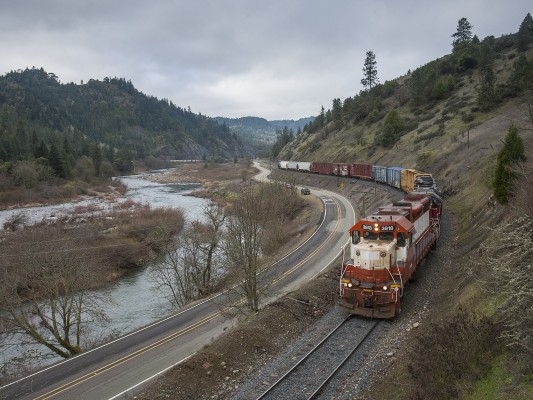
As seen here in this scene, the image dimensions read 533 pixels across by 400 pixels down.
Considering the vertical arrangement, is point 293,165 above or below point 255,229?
below

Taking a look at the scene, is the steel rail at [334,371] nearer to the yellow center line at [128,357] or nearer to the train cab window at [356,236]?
the train cab window at [356,236]

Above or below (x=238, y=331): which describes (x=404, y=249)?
above

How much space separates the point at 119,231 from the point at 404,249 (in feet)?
136

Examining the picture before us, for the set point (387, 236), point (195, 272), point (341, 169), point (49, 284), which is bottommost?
point (195, 272)

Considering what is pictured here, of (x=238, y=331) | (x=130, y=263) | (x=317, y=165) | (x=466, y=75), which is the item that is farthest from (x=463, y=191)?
(x=466, y=75)

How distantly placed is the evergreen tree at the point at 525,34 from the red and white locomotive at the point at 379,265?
294 ft

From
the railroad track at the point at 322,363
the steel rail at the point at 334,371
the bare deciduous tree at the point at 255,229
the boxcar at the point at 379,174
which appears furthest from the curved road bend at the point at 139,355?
the boxcar at the point at 379,174

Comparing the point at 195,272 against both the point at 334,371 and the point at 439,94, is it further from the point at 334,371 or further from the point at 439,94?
the point at 439,94

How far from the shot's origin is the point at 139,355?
1966cm

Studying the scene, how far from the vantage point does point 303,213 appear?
5706 centimetres

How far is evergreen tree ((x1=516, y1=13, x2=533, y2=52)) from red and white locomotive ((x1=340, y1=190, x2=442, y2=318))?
294ft

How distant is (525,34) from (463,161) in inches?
2362

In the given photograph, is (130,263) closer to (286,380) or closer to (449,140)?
(286,380)

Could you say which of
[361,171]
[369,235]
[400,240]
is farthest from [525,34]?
[369,235]
